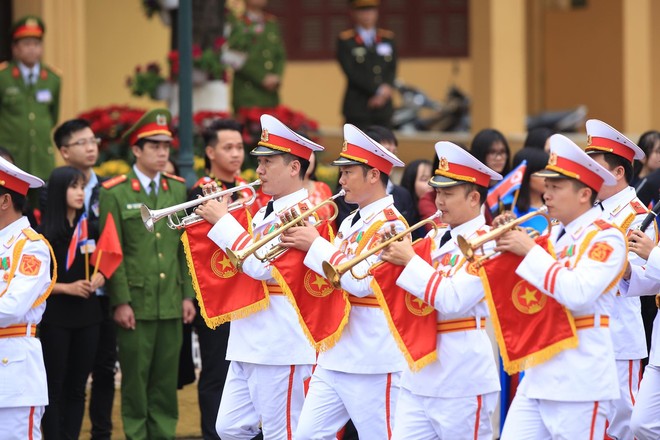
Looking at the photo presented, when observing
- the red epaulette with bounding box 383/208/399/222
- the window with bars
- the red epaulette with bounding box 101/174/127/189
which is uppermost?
the window with bars

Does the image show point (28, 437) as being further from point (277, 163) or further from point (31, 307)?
point (277, 163)

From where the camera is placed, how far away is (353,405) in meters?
7.95

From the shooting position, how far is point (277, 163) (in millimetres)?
8531

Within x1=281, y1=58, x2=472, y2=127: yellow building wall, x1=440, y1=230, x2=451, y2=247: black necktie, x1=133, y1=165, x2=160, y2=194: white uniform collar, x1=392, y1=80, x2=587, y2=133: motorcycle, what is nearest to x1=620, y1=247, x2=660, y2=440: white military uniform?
x1=440, y1=230, x2=451, y2=247: black necktie

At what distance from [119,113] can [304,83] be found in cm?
735

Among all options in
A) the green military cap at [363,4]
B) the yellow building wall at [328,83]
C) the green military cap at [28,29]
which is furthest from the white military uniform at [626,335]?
the yellow building wall at [328,83]

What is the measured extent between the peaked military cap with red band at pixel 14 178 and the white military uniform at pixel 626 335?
3.25m

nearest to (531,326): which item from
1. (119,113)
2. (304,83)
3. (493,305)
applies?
(493,305)

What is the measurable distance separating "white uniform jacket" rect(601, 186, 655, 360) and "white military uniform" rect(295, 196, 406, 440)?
133 cm

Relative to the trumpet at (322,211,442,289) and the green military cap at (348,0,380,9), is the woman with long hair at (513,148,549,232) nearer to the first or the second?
the trumpet at (322,211,442,289)

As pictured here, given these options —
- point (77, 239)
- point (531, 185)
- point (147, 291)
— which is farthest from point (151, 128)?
point (531, 185)

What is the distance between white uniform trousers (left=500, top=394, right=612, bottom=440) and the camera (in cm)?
692

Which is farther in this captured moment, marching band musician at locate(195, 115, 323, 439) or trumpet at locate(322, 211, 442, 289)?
marching band musician at locate(195, 115, 323, 439)

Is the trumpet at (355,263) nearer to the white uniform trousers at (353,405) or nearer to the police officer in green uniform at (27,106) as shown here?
the white uniform trousers at (353,405)
